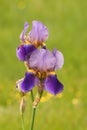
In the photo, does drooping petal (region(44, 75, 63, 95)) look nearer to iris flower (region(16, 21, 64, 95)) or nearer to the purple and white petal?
iris flower (region(16, 21, 64, 95))

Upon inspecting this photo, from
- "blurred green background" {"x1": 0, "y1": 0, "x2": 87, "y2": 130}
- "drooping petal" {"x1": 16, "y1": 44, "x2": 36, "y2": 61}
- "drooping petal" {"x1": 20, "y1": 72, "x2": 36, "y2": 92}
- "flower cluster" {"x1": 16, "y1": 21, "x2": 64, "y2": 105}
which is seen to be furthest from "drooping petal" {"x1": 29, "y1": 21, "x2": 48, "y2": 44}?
"blurred green background" {"x1": 0, "y1": 0, "x2": 87, "y2": 130}

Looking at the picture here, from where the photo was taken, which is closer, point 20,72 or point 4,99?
point 4,99

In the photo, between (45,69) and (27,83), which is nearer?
(27,83)

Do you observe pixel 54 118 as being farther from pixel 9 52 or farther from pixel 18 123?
pixel 9 52

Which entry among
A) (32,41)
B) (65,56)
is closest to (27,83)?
(32,41)

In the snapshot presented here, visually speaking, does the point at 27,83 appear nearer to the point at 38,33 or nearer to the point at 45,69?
the point at 45,69

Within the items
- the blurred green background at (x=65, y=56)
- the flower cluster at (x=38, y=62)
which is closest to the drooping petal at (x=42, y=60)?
the flower cluster at (x=38, y=62)

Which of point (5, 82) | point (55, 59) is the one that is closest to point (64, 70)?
point (5, 82)
